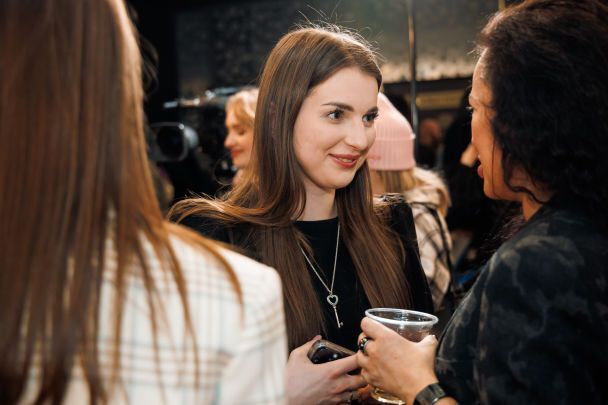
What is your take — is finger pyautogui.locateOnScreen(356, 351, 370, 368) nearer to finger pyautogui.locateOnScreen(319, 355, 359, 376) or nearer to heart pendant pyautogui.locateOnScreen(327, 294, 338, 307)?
finger pyautogui.locateOnScreen(319, 355, 359, 376)

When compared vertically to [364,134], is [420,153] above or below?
below

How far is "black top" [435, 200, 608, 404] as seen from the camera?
1.12m

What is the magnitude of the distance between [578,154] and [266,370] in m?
0.71

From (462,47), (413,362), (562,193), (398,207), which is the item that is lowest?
(413,362)

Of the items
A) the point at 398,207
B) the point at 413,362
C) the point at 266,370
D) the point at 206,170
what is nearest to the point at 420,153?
the point at 206,170

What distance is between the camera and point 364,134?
1883 millimetres

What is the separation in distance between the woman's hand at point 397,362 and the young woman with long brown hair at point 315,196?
349mm

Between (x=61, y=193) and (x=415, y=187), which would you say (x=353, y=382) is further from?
(x=415, y=187)

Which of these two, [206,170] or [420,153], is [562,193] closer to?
[206,170]

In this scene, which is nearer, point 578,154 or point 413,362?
point 578,154

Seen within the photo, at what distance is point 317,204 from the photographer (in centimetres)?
198

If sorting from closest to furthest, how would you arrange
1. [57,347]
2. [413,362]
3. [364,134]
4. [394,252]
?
[57,347], [413,362], [364,134], [394,252]

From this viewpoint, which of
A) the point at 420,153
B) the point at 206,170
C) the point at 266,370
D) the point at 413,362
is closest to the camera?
the point at 266,370

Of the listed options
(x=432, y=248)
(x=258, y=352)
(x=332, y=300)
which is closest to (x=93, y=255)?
(x=258, y=352)
